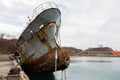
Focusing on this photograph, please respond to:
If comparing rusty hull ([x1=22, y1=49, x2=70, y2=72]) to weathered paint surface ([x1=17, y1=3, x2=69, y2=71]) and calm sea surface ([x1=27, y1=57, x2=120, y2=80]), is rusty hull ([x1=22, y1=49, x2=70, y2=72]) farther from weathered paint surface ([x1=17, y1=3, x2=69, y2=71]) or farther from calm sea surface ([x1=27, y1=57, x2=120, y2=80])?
calm sea surface ([x1=27, y1=57, x2=120, y2=80])

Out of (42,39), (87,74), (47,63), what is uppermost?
(42,39)

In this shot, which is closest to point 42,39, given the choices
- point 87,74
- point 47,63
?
point 47,63

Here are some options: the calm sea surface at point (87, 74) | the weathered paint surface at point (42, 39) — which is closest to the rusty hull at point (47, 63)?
the weathered paint surface at point (42, 39)

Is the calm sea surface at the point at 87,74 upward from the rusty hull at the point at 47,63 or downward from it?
downward

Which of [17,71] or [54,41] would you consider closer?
[17,71]

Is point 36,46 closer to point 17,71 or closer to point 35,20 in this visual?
point 35,20

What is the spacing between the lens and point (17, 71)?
515 inches

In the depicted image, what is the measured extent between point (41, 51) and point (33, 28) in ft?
6.72

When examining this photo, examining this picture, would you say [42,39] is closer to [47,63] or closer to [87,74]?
[47,63]

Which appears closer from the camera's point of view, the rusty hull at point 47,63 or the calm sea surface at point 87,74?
the rusty hull at point 47,63

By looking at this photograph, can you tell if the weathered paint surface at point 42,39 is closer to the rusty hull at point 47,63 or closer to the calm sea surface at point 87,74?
the rusty hull at point 47,63

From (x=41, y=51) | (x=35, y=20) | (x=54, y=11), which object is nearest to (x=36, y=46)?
(x=41, y=51)

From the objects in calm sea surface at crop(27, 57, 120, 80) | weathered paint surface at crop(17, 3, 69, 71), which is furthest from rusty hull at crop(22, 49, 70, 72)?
calm sea surface at crop(27, 57, 120, 80)

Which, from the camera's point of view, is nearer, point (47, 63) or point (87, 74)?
point (47, 63)
